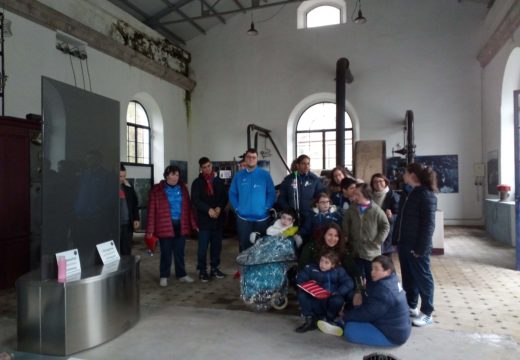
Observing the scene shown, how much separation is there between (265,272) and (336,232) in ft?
2.75

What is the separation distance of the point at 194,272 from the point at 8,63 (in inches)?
183

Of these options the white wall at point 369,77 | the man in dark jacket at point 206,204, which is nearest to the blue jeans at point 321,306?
the man in dark jacket at point 206,204

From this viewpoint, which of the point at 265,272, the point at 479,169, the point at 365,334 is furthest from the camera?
the point at 479,169

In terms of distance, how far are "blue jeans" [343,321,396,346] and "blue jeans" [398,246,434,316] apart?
703mm

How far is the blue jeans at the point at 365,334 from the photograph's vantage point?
3062mm

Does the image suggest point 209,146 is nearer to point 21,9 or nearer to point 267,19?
point 267,19

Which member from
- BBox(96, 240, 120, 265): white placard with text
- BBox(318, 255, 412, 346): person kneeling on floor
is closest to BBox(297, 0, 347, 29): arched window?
BBox(96, 240, 120, 265): white placard with text

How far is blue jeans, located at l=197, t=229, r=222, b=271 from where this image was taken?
528 centimetres

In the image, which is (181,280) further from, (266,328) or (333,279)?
(333,279)

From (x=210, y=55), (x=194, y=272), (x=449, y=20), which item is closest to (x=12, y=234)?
(x=194, y=272)

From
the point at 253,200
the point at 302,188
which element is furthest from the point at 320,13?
the point at 253,200

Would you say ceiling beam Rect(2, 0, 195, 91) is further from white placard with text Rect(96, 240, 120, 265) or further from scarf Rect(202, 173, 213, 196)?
white placard with text Rect(96, 240, 120, 265)

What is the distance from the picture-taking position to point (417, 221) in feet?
11.6

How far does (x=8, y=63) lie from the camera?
262 inches
